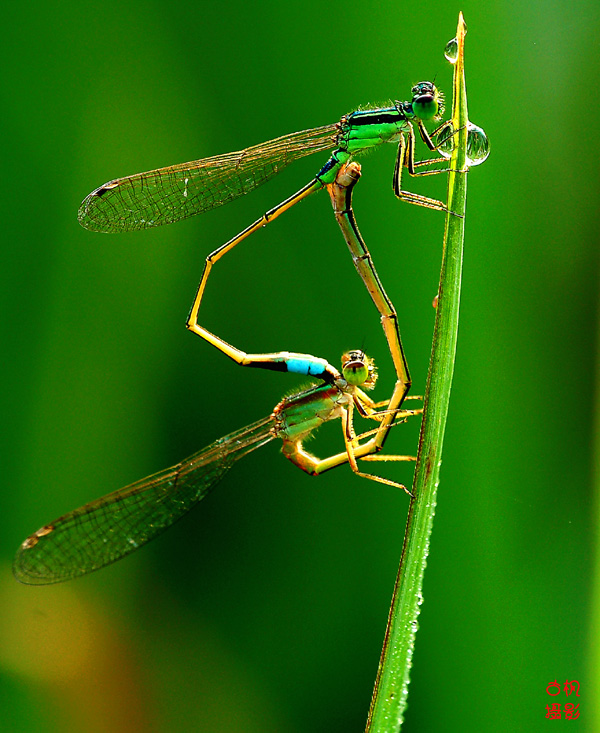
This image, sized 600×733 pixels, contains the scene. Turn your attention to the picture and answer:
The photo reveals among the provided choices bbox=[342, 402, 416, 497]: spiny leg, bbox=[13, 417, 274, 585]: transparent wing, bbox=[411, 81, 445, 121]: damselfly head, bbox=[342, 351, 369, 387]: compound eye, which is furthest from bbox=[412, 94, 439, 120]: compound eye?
bbox=[13, 417, 274, 585]: transparent wing

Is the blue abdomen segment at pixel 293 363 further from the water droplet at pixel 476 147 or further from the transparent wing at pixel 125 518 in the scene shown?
the water droplet at pixel 476 147

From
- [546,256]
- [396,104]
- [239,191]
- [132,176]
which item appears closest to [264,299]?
[239,191]

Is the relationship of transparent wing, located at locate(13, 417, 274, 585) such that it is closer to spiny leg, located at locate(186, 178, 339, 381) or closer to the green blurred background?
the green blurred background

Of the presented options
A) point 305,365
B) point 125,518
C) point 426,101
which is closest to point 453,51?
point 426,101

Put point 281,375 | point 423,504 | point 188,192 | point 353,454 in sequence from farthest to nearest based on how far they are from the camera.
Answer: point 281,375 → point 188,192 → point 353,454 → point 423,504

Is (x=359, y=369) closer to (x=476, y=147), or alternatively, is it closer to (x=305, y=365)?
(x=305, y=365)

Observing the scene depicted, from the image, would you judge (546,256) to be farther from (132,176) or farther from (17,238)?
(17,238)
